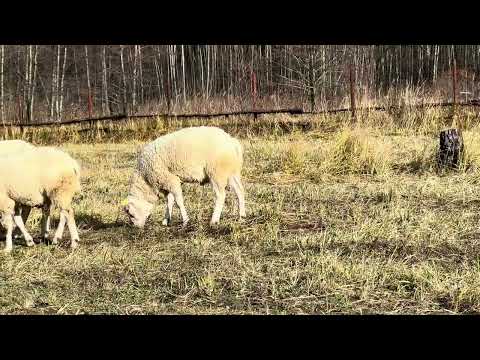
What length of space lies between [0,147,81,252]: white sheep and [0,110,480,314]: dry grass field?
0.45m

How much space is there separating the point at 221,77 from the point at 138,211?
17.3m

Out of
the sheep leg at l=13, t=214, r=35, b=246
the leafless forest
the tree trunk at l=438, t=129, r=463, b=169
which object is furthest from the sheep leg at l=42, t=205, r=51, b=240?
the leafless forest

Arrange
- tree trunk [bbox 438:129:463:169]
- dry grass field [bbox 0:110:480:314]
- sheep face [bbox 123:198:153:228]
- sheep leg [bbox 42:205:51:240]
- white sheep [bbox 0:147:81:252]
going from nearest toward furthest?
dry grass field [bbox 0:110:480:314] < white sheep [bbox 0:147:81:252] < sheep leg [bbox 42:205:51:240] < sheep face [bbox 123:198:153:228] < tree trunk [bbox 438:129:463:169]

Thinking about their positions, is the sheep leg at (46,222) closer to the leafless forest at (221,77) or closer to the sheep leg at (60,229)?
the sheep leg at (60,229)

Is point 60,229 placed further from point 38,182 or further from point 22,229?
point 38,182

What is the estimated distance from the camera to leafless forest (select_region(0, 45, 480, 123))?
2078 centimetres

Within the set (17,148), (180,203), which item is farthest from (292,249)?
(17,148)

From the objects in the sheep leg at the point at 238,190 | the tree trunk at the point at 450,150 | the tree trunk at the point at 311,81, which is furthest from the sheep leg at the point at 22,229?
the tree trunk at the point at 311,81

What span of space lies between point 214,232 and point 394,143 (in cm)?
647

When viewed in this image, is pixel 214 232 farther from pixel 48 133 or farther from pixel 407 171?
pixel 48 133

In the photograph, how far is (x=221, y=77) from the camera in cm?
2450

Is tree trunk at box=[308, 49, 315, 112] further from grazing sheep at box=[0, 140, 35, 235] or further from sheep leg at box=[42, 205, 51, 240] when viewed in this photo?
sheep leg at box=[42, 205, 51, 240]

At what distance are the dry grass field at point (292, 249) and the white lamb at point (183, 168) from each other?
0.27 m

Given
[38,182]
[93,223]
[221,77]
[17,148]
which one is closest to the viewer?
[38,182]
